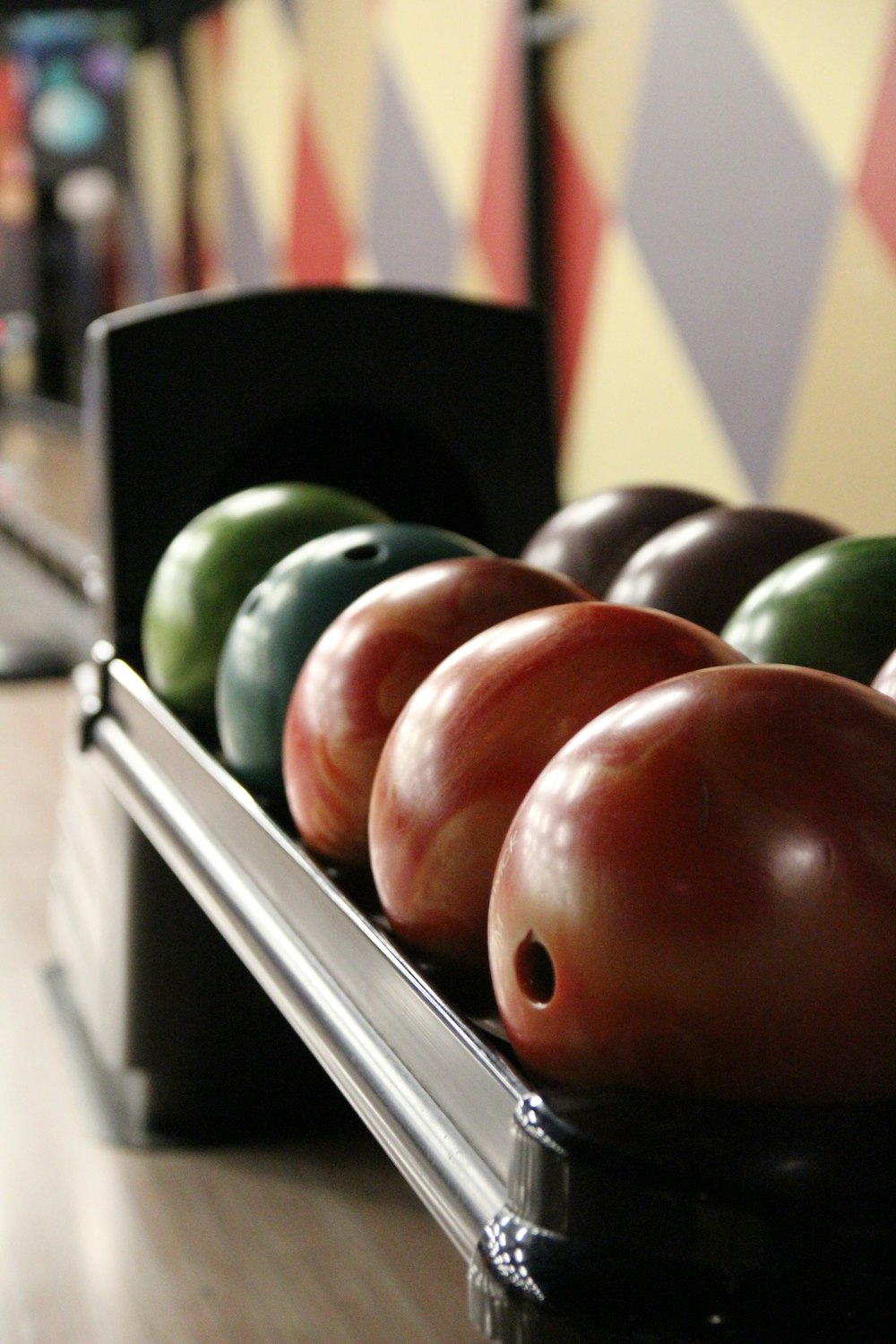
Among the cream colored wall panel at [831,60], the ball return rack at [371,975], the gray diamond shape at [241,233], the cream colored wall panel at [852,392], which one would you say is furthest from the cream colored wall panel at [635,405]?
the gray diamond shape at [241,233]

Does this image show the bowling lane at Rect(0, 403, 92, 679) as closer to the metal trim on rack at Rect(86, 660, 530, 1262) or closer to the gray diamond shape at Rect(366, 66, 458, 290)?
the gray diamond shape at Rect(366, 66, 458, 290)

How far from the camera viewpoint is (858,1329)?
424 mm

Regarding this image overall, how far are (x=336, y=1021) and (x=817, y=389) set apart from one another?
150 centimetres

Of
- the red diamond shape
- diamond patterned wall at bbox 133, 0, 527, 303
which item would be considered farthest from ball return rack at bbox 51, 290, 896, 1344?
the red diamond shape

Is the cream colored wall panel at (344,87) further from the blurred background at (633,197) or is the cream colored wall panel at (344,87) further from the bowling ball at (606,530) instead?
the bowling ball at (606,530)

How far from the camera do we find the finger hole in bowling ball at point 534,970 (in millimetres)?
526

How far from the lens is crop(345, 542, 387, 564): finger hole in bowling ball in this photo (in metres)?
0.93

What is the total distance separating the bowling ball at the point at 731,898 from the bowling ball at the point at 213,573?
606mm

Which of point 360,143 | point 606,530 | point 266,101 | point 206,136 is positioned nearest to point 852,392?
point 606,530

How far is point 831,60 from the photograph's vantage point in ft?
6.29

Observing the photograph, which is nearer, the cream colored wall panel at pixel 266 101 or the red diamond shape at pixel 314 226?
the red diamond shape at pixel 314 226

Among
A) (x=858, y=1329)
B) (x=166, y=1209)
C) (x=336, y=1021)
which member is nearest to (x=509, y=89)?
(x=166, y=1209)

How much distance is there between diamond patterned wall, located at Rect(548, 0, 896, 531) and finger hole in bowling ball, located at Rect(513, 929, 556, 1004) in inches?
55.4

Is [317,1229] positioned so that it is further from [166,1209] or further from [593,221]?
[593,221]
